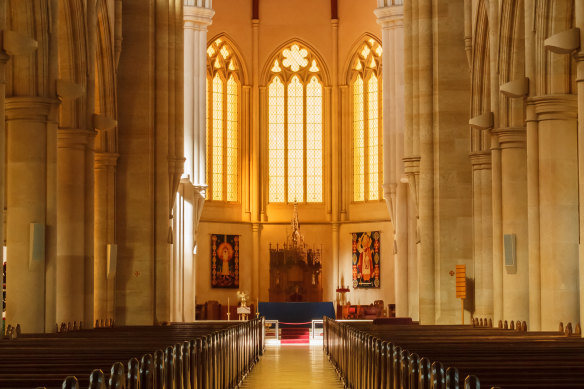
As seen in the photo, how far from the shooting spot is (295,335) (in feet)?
110

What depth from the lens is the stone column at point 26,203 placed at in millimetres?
17312

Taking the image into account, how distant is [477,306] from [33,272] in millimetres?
11235

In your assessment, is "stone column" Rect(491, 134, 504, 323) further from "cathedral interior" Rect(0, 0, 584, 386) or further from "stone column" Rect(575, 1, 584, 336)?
"stone column" Rect(575, 1, 584, 336)

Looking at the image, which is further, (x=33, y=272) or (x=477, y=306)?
(x=477, y=306)

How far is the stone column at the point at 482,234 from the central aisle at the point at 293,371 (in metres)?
3.96

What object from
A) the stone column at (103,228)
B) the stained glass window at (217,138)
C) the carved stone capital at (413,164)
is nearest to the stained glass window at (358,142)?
the stained glass window at (217,138)

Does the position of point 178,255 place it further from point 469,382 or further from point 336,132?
point 469,382

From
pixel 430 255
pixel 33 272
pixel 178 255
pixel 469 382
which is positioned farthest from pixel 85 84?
pixel 469 382

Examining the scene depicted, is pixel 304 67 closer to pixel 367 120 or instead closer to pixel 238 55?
pixel 238 55

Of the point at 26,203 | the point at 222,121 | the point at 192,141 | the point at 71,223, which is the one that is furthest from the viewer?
the point at 222,121

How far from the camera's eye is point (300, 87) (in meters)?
43.4

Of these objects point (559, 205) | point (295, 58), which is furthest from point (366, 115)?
point (559, 205)

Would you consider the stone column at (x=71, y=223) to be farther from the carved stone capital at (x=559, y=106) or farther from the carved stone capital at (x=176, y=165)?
the carved stone capital at (x=559, y=106)

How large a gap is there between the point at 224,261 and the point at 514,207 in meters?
21.6
